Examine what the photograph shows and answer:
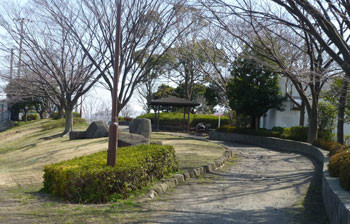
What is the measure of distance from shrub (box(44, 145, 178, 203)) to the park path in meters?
0.64

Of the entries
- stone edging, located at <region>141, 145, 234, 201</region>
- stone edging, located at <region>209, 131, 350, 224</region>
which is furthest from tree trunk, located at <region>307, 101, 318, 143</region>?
stone edging, located at <region>141, 145, 234, 201</region>

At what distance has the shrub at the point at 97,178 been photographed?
5.99 m

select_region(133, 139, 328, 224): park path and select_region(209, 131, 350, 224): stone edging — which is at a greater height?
select_region(209, 131, 350, 224): stone edging

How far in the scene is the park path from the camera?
17.6ft

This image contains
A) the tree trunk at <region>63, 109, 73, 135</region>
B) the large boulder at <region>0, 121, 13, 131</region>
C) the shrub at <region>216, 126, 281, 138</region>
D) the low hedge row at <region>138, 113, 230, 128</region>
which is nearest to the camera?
the shrub at <region>216, 126, 281, 138</region>

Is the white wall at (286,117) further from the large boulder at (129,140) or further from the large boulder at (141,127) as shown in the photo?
the large boulder at (129,140)

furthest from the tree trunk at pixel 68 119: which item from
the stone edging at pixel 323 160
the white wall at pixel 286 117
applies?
the white wall at pixel 286 117

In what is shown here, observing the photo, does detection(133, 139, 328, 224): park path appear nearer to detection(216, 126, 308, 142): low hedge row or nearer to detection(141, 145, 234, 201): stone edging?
detection(141, 145, 234, 201): stone edging

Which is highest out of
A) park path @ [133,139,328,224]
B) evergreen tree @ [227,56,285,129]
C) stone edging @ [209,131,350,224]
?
evergreen tree @ [227,56,285,129]

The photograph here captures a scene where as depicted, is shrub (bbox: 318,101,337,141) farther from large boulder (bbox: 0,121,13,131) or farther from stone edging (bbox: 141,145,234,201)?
large boulder (bbox: 0,121,13,131)

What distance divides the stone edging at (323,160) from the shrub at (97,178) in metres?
3.46

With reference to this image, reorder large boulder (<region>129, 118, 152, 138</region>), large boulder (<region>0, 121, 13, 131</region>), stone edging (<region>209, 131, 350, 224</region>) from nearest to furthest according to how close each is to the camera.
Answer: stone edging (<region>209, 131, 350, 224</region>)
large boulder (<region>129, 118, 152, 138</region>)
large boulder (<region>0, 121, 13, 131</region>)

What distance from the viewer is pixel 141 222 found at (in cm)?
489

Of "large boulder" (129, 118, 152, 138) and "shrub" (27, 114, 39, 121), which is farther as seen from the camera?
"shrub" (27, 114, 39, 121)
